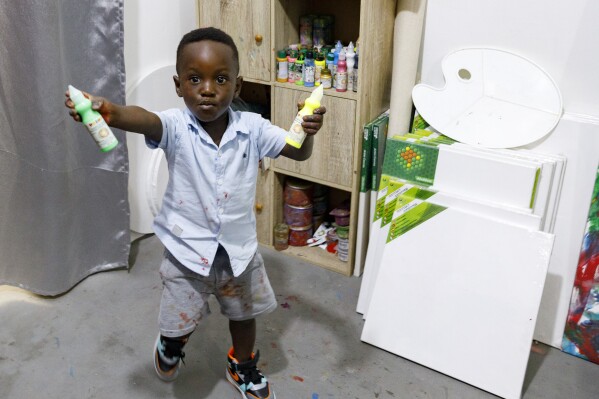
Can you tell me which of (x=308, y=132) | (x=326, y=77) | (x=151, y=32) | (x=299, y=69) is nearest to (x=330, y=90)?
(x=326, y=77)

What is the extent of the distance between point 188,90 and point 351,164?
100 centimetres

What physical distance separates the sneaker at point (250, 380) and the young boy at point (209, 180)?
0.18 m

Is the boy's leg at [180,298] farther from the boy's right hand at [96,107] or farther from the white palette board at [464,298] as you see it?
the white palette board at [464,298]

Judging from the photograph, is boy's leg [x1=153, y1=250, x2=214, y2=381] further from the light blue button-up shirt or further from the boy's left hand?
the boy's left hand

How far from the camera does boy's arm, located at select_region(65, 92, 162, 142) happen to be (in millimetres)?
1308

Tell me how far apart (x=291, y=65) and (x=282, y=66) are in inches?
1.5

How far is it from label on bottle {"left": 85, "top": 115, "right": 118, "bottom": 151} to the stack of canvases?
1062 mm

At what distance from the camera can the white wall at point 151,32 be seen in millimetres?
2428

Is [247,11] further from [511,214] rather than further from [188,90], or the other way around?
[511,214]

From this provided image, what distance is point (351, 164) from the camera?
7.76 feet

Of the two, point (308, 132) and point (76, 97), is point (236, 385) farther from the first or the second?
point (76, 97)

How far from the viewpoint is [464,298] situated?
1.94m

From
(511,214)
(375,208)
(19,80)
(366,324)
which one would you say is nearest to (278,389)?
(366,324)

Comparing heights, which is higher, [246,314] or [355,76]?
[355,76]
